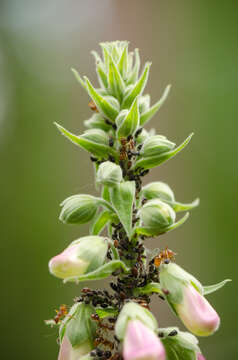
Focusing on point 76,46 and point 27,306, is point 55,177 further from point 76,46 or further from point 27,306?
point 76,46

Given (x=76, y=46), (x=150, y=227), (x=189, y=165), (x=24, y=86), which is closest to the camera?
Result: (x=150, y=227)

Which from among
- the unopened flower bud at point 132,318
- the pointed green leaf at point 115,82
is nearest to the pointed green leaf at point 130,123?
the pointed green leaf at point 115,82

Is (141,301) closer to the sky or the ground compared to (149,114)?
closer to the ground

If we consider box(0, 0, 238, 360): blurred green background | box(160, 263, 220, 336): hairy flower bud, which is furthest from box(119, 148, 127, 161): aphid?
box(0, 0, 238, 360): blurred green background

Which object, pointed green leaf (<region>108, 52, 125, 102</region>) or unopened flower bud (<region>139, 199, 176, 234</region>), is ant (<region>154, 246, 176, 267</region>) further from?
pointed green leaf (<region>108, 52, 125, 102</region>)

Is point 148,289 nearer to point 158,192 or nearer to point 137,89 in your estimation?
point 158,192

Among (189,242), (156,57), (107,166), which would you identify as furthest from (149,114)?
(156,57)
